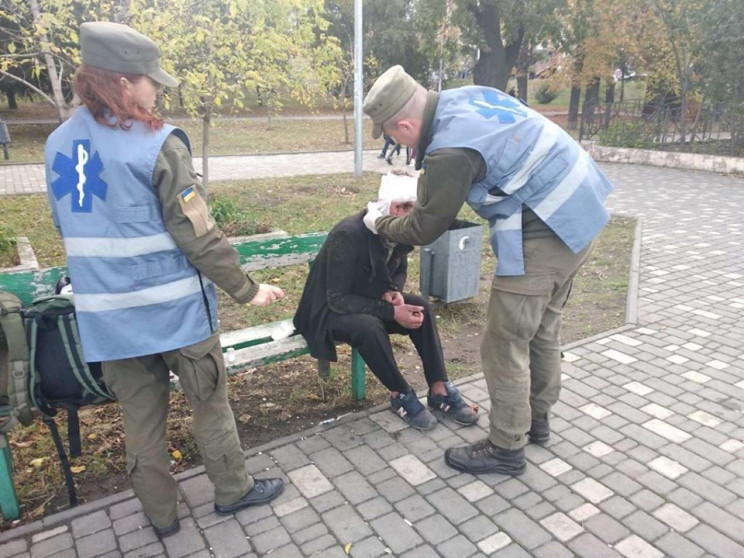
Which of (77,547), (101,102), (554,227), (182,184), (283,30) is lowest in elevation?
(77,547)

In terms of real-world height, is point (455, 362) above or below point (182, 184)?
below

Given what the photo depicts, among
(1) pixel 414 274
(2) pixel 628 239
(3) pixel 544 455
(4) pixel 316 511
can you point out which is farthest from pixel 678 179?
(4) pixel 316 511

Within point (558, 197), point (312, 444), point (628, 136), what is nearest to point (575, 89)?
point (628, 136)

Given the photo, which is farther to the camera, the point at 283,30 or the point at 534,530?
the point at 283,30

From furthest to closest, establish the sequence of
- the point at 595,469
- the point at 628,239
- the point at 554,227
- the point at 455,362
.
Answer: the point at 628,239, the point at 455,362, the point at 595,469, the point at 554,227

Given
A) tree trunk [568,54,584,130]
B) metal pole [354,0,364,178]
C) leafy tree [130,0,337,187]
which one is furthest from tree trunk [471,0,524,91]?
leafy tree [130,0,337,187]

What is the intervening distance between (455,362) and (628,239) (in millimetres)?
4289

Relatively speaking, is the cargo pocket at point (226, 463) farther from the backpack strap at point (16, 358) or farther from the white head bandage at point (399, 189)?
the white head bandage at point (399, 189)

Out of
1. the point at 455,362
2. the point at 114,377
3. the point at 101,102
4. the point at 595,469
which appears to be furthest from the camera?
the point at 455,362

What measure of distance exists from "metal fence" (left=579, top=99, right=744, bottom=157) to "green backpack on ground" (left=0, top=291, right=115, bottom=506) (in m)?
14.8

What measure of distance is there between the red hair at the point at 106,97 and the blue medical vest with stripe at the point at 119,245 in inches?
1.2

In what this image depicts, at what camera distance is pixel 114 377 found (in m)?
2.37

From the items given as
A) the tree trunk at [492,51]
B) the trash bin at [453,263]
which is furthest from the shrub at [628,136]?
the trash bin at [453,263]

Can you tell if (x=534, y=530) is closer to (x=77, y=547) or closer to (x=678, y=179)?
(x=77, y=547)
